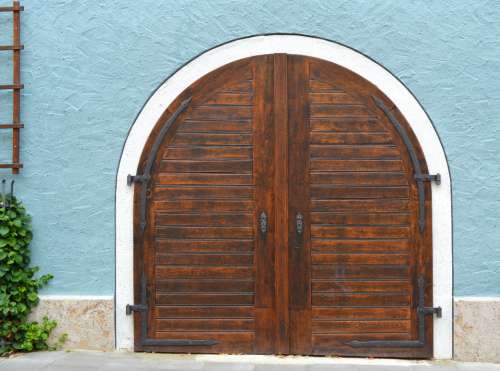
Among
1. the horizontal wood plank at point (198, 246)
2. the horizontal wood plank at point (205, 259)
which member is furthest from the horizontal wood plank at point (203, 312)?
the horizontal wood plank at point (198, 246)

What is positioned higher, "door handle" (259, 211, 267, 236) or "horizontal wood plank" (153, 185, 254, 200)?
"horizontal wood plank" (153, 185, 254, 200)

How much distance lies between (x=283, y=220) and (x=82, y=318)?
5.97ft

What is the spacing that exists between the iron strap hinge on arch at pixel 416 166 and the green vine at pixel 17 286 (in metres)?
3.02

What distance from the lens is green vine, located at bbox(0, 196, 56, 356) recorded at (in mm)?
5469

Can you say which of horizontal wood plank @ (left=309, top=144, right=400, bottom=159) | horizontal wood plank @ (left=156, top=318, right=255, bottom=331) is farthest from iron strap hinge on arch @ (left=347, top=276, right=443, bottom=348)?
horizontal wood plank @ (left=156, top=318, right=255, bottom=331)

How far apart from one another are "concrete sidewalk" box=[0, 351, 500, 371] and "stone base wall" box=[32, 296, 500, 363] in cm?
9

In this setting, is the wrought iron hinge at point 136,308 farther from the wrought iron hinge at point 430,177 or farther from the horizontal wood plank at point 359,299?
the wrought iron hinge at point 430,177

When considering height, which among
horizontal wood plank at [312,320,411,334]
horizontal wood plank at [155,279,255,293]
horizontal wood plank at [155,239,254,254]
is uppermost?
horizontal wood plank at [155,239,254,254]

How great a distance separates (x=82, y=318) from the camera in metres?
5.58

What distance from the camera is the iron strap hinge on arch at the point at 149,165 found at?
5.54 meters

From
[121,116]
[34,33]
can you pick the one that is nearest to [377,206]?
[121,116]

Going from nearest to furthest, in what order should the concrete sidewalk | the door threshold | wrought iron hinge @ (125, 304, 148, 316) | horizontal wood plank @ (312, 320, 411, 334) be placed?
1. the concrete sidewalk
2. the door threshold
3. horizontal wood plank @ (312, 320, 411, 334)
4. wrought iron hinge @ (125, 304, 148, 316)

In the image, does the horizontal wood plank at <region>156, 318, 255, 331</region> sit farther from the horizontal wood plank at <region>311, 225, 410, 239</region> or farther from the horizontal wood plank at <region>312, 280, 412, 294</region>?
the horizontal wood plank at <region>311, 225, 410, 239</region>

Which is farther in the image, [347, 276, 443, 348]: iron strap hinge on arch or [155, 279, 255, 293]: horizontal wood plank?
[155, 279, 255, 293]: horizontal wood plank
